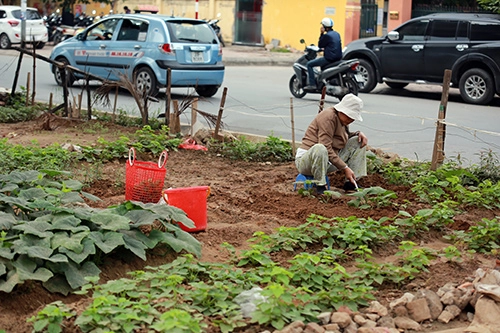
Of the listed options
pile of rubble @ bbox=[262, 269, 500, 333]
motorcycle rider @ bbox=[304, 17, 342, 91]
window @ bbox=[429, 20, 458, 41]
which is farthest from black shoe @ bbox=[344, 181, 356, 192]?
window @ bbox=[429, 20, 458, 41]

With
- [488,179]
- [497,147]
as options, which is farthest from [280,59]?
[488,179]

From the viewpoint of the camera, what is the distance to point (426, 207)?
7.40 m

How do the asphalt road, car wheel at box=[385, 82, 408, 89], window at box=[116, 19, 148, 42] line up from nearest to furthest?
1. the asphalt road
2. window at box=[116, 19, 148, 42]
3. car wheel at box=[385, 82, 408, 89]

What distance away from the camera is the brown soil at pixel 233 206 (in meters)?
4.86

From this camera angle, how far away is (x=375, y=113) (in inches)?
409

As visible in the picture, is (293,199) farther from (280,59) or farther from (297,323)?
(280,59)

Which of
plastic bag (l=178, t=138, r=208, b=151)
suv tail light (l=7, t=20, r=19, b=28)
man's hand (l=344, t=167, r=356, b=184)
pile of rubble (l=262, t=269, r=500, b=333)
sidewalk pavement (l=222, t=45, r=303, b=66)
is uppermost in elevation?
suv tail light (l=7, t=20, r=19, b=28)

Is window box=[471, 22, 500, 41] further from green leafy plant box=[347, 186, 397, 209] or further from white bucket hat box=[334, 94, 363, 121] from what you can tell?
green leafy plant box=[347, 186, 397, 209]

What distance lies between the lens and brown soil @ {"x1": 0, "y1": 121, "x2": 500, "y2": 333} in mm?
4855

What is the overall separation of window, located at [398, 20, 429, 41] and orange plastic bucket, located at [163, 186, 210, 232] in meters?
12.8

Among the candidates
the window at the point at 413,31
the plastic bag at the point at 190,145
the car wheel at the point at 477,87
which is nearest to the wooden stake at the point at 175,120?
the plastic bag at the point at 190,145

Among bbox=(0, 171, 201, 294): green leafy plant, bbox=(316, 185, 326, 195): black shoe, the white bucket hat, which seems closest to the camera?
bbox=(0, 171, 201, 294): green leafy plant

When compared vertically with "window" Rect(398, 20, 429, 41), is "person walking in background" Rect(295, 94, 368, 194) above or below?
below

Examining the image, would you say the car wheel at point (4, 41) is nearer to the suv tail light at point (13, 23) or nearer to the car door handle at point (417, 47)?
the suv tail light at point (13, 23)
